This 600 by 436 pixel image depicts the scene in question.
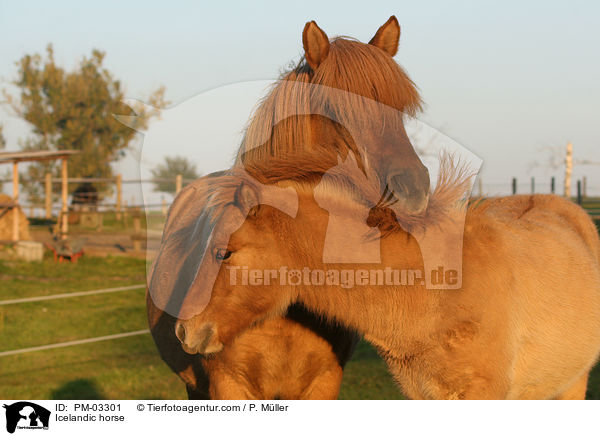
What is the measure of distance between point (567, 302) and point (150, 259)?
254cm

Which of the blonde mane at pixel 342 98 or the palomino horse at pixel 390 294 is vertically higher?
the blonde mane at pixel 342 98

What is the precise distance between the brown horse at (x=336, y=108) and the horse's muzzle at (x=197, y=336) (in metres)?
0.70

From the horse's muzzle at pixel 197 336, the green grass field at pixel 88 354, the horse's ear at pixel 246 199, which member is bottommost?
the green grass field at pixel 88 354

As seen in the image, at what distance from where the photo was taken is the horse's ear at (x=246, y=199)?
224 centimetres

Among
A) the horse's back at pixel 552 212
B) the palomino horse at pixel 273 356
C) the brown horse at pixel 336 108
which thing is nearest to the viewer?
the brown horse at pixel 336 108

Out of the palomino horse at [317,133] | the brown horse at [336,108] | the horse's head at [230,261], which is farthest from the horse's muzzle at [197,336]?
the brown horse at [336,108]

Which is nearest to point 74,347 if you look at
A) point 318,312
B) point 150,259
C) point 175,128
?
point 150,259

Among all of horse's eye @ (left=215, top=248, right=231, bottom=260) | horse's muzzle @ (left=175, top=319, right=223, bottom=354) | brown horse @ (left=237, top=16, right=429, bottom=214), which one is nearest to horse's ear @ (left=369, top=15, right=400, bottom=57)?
brown horse @ (left=237, top=16, right=429, bottom=214)

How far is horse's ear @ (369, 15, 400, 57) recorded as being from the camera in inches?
112

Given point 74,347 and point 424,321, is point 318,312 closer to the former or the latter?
point 424,321

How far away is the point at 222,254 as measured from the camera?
2232mm
